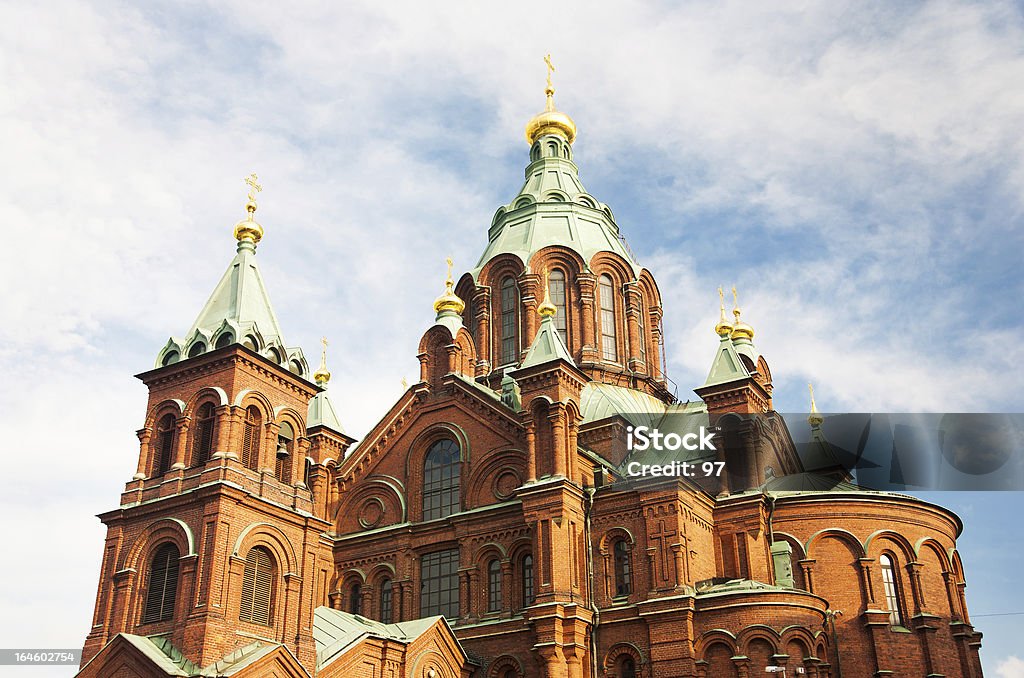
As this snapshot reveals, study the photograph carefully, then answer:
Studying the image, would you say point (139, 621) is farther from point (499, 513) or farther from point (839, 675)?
point (839, 675)

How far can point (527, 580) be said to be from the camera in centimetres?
2939

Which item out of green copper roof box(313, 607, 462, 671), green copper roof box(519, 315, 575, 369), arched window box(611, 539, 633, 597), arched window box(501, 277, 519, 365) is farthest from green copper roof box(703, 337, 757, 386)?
green copper roof box(313, 607, 462, 671)

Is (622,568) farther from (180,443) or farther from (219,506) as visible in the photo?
(180,443)

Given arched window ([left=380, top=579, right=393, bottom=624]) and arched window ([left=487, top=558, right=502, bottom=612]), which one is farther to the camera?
arched window ([left=380, top=579, right=393, bottom=624])

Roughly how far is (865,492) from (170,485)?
19.9 meters

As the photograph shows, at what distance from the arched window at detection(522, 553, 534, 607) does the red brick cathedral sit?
56mm

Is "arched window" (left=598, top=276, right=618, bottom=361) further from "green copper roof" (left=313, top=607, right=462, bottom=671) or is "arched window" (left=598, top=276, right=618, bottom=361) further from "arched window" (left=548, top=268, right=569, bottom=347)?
"green copper roof" (left=313, top=607, right=462, bottom=671)

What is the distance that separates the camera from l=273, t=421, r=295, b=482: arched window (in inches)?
1074

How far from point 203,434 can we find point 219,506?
269cm

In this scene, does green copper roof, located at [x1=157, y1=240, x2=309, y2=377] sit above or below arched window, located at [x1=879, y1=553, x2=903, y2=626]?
above

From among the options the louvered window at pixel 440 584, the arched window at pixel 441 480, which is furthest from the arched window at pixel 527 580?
the arched window at pixel 441 480

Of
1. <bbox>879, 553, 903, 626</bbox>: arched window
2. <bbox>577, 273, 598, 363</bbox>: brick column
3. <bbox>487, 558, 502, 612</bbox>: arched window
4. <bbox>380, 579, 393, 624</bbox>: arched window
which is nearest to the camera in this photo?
<bbox>487, 558, 502, 612</bbox>: arched window

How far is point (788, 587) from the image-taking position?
99.6ft

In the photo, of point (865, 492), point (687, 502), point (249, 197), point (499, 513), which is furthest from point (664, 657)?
point (249, 197)
